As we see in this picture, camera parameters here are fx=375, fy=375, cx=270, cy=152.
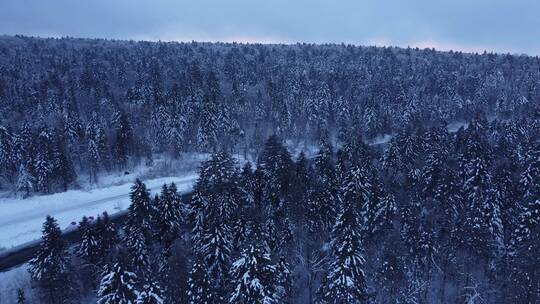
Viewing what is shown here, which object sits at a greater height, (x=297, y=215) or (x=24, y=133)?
(x=24, y=133)

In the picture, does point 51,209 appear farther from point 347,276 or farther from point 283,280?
point 347,276

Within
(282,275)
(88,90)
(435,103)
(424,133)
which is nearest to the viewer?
(282,275)

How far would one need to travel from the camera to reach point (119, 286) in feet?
83.8

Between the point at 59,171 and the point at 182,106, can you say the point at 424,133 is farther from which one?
the point at 59,171

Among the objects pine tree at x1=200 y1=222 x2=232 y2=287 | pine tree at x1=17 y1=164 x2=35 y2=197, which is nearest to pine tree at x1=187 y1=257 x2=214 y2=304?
pine tree at x1=200 y1=222 x2=232 y2=287

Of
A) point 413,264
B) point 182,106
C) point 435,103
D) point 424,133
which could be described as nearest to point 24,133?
point 182,106

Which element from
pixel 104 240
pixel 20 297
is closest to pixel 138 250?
pixel 104 240

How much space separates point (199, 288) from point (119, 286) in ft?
18.4

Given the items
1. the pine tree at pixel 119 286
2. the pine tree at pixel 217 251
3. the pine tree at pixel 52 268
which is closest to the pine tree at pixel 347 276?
the pine tree at pixel 217 251

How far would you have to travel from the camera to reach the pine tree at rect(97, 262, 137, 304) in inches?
1001

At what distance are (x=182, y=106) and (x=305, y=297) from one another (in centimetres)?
6258

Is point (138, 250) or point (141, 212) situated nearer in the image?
point (138, 250)

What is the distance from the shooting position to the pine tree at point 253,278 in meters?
25.8

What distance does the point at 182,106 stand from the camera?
93.1m
